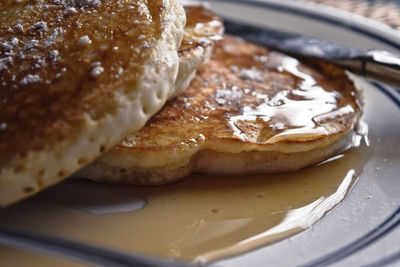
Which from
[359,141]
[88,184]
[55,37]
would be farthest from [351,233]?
[55,37]

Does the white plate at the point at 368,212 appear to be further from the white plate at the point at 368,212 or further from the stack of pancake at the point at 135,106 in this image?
the stack of pancake at the point at 135,106

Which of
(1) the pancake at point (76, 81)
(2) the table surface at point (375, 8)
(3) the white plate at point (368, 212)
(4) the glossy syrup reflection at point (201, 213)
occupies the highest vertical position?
(1) the pancake at point (76, 81)

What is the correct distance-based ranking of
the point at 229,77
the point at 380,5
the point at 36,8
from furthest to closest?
the point at 380,5, the point at 229,77, the point at 36,8

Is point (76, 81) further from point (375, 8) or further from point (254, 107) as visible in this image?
point (375, 8)

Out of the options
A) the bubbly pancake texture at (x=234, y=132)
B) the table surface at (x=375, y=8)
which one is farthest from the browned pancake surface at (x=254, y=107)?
the table surface at (x=375, y=8)

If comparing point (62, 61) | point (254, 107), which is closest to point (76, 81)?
point (62, 61)

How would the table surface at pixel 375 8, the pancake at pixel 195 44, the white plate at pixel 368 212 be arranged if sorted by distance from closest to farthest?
the white plate at pixel 368 212 → the pancake at pixel 195 44 → the table surface at pixel 375 8

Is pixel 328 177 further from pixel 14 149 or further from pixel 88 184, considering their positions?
pixel 14 149
